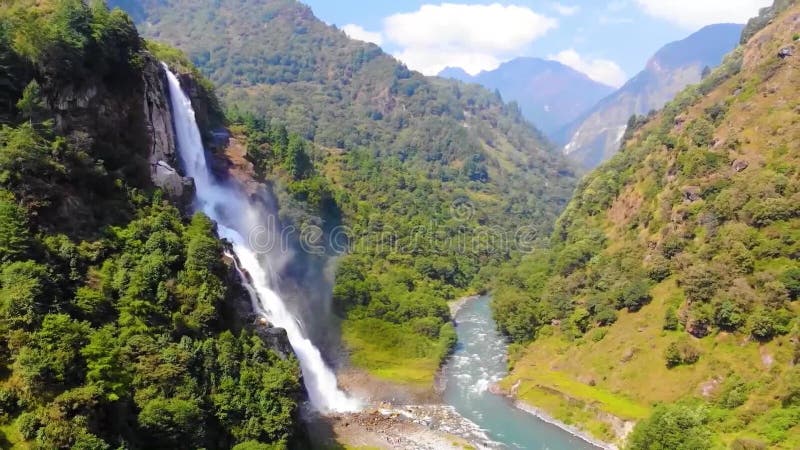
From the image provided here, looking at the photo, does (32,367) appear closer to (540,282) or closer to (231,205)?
(231,205)

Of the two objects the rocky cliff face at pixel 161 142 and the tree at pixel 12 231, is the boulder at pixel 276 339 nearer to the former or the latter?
the rocky cliff face at pixel 161 142

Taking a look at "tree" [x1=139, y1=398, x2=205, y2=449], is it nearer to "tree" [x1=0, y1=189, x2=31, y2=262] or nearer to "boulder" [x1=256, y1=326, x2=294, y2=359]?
"tree" [x1=0, y1=189, x2=31, y2=262]

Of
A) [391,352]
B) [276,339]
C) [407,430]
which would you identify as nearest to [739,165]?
[391,352]

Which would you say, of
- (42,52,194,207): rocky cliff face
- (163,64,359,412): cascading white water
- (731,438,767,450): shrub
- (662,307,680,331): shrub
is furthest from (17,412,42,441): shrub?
(662,307,680,331): shrub

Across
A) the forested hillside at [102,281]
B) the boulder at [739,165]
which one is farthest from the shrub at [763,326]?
the forested hillside at [102,281]

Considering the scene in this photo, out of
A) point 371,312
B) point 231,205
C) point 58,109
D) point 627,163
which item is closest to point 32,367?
point 58,109

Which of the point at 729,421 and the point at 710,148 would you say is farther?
the point at 710,148
